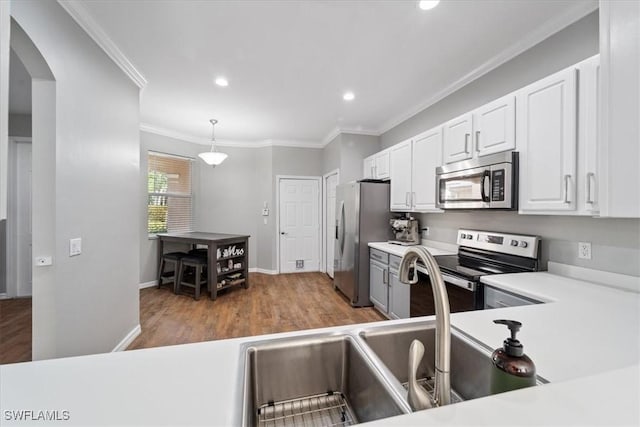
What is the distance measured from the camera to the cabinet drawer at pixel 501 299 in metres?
1.57

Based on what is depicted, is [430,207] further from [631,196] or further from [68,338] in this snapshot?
[68,338]

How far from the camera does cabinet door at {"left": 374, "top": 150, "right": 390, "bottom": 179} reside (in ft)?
12.4

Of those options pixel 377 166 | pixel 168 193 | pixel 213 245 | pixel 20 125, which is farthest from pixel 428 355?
pixel 20 125

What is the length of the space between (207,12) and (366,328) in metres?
2.33

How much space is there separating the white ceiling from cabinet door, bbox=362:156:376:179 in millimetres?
770

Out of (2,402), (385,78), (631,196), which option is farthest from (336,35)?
(2,402)

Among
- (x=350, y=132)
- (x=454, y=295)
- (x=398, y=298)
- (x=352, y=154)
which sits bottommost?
(x=398, y=298)

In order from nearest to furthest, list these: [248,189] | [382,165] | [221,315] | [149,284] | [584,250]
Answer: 1. [584,250]
2. [221,315]
3. [382,165]
4. [149,284]
5. [248,189]

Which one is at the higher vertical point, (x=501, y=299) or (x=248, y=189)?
(x=248, y=189)

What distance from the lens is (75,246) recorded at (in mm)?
1897

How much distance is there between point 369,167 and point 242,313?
2.84 m

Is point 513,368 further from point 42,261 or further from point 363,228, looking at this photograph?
point 363,228

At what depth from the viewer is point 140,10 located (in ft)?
6.37

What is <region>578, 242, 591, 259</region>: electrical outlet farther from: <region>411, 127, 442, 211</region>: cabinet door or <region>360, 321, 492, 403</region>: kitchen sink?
<region>360, 321, 492, 403</region>: kitchen sink
